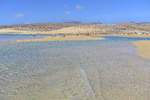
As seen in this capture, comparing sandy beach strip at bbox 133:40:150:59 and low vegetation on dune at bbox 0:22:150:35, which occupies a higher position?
low vegetation on dune at bbox 0:22:150:35

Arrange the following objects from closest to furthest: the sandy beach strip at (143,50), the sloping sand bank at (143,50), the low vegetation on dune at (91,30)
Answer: the sandy beach strip at (143,50)
the sloping sand bank at (143,50)
the low vegetation on dune at (91,30)

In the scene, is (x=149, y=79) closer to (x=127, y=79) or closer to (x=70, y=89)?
(x=127, y=79)

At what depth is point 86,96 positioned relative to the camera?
5.90 meters

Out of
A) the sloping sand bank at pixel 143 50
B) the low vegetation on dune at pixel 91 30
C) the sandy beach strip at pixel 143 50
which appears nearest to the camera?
the sandy beach strip at pixel 143 50

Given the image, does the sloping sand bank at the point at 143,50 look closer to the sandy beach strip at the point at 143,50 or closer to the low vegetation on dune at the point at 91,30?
the sandy beach strip at the point at 143,50

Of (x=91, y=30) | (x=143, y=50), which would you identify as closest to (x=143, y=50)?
(x=143, y=50)

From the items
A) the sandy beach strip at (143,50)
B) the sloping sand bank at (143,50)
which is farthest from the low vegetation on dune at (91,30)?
the sandy beach strip at (143,50)

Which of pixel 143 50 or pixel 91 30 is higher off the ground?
pixel 91 30

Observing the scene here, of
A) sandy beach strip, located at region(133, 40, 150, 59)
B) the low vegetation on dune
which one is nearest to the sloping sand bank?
sandy beach strip, located at region(133, 40, 150, 59)

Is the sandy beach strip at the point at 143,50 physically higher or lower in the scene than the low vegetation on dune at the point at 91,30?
lower

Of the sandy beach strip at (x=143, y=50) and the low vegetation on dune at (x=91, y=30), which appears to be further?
the low vegetation on dune at (x=91, y=30)

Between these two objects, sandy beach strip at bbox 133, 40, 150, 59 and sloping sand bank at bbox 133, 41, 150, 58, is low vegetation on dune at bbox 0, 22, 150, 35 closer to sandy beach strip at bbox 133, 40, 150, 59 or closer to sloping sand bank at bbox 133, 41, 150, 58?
sloping sand bank at bbox 133, 41, 150, 58

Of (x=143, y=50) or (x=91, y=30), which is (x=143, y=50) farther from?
(x=91, y=30)

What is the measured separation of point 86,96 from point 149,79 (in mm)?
3785
